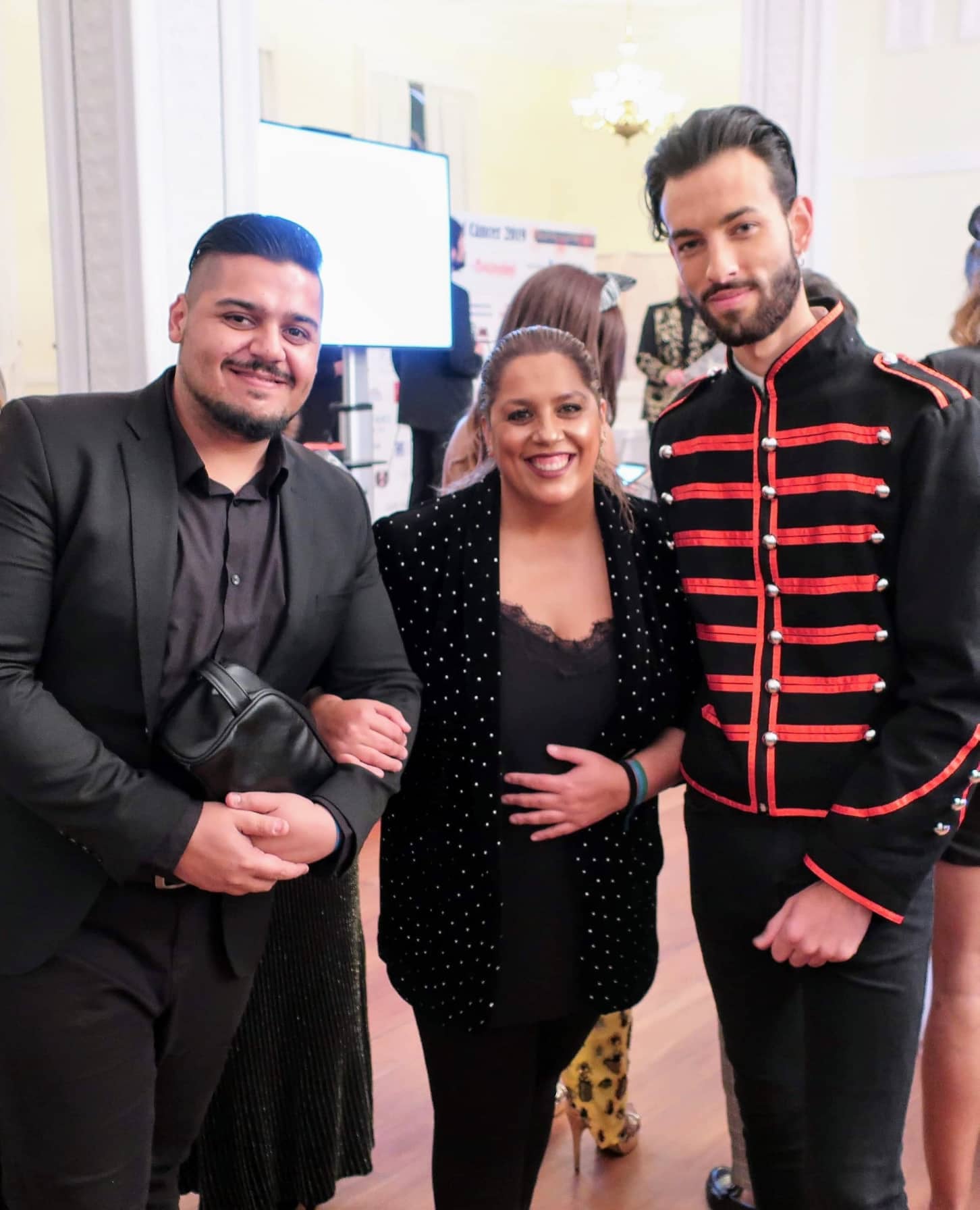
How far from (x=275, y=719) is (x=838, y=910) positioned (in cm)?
72

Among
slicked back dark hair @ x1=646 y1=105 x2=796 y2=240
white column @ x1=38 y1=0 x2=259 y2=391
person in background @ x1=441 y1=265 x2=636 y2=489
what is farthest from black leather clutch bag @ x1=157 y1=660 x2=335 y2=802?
white column @ x1=38 y1=0 x2=259 y2=391

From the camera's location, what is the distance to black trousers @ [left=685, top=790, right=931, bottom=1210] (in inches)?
60.4

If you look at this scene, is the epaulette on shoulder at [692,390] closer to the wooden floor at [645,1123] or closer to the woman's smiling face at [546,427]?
the woman's smiling face at [546,427]

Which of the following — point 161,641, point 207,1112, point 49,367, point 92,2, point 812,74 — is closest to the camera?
point 161,641

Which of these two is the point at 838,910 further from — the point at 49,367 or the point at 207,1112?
Answer: the point at 49,367

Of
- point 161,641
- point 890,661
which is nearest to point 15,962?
point 161,641

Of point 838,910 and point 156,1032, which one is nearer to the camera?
point 838,910

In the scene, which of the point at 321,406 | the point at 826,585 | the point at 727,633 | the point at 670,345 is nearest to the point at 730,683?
the point at 727,633

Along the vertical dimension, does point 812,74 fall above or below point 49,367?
above

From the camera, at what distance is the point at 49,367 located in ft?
25.2

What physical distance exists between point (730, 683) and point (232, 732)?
64 centimetres

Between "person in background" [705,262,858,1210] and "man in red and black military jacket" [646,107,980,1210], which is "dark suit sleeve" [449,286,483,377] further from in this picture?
"man in red and black military jacket" [646,107,980,1210]

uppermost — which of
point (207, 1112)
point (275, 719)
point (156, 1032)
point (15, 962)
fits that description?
point (275, 719)

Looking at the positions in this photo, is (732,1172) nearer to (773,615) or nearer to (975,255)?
(773,615)
